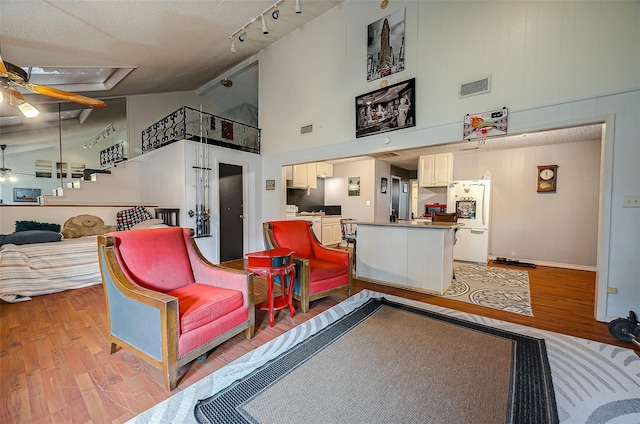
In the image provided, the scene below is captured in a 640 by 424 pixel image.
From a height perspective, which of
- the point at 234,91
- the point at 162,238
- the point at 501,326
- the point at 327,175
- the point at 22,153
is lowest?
the point at 501,326

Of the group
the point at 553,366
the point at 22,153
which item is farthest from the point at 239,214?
the point at 22,153

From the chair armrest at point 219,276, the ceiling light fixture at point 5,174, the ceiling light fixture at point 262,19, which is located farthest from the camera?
the ceiling light fixture at point 5,174

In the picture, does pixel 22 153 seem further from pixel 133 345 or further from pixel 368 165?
pixel 368 165

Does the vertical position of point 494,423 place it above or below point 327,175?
below

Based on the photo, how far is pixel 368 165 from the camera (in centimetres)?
709

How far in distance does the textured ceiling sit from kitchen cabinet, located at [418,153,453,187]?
3759 millimetres

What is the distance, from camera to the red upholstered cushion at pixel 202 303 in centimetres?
172

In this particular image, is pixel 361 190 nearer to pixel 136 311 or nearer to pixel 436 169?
pixel 436 169

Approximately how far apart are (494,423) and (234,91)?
838cm

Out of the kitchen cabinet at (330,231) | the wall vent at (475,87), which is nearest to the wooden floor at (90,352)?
the wall vent at (475,87)

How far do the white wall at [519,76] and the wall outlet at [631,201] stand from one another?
0.04 m

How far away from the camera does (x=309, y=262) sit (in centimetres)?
285

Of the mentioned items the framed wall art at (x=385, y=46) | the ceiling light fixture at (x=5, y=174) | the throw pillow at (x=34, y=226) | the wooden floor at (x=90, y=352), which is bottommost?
the wooden floor at (x=90, y=352)

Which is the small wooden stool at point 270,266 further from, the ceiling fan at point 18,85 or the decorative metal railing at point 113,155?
the decorative metal railing at point 113,155
